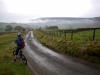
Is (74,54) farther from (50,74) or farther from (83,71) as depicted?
(50,74)

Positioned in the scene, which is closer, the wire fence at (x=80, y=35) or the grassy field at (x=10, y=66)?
the grassy field at (x=10, y=66)

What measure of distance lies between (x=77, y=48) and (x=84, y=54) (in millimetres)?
1072

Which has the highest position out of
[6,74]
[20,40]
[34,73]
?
[20,40]

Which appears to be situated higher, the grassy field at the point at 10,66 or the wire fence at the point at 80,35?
the wire fence at the point at 80,35

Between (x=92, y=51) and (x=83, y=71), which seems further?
(x=92, y=51)

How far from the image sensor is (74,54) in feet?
28.3

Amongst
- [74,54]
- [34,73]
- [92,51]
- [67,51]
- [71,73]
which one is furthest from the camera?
[67,51]

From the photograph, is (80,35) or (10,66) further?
(80,35)

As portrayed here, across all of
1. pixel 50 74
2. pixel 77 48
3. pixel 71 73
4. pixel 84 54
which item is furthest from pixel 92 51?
pixel 50 74

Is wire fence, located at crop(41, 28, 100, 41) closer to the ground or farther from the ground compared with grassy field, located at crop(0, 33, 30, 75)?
farther from the ground

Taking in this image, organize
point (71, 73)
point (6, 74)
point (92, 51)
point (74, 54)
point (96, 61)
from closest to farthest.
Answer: point (6, 74)
point (71, 73)
point (96, 61)
point (92, 51)
point (74, 54)

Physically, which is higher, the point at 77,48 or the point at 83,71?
the point at 77,48

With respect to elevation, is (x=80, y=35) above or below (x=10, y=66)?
above

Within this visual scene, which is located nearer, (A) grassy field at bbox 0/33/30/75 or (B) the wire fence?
(A) grassy field at bbox 0/33/30/75
